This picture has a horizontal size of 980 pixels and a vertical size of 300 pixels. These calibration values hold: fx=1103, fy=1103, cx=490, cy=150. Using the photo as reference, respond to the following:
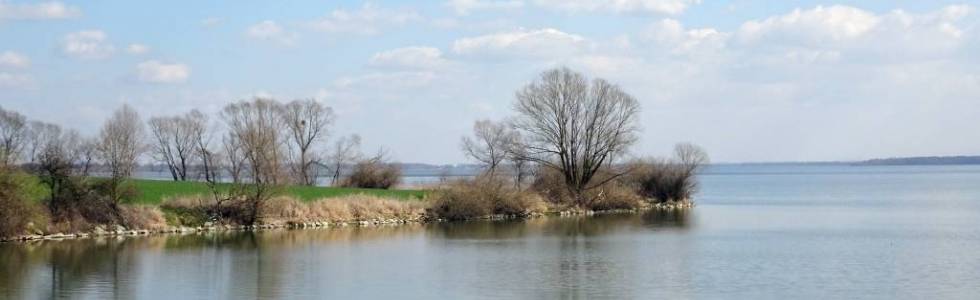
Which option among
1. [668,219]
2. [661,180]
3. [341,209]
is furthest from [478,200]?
[661,180]

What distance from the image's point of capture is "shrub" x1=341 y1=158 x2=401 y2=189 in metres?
67.3

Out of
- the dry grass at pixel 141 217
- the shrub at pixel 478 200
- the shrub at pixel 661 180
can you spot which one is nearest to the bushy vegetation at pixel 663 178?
the shrub at pixel 661 180

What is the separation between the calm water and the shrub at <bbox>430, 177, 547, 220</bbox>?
5746 millimetres

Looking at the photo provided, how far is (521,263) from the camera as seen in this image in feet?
96.8

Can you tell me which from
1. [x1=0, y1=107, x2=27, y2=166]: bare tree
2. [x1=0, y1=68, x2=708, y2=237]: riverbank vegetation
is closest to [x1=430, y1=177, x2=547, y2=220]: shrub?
[x1=0, y1=68, x2=708, y2=237]: riverbank vegetation

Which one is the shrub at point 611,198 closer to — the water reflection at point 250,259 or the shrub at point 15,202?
the water reflection at point 250,259

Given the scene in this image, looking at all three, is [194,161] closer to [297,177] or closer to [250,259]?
[297,177]

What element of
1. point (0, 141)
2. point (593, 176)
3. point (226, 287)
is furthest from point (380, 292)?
point (0, 141)

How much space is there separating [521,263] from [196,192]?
75.1 feet

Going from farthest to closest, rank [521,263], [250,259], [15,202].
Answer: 1. [15,202]
2. [250,259]
3. [521,263]

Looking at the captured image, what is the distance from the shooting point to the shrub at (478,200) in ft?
173

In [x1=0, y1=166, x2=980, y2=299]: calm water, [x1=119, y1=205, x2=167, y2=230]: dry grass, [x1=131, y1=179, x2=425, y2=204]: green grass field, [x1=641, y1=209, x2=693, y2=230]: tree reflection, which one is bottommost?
[x1=0, y1=166, x2=980, y2=299]: calm water

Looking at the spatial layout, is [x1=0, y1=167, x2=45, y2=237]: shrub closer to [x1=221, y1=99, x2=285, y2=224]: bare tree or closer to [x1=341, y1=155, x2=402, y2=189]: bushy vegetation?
[x1=221, y1=99, x2=285, y2=224]: bare tree

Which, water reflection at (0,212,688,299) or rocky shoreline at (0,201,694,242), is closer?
water reflection at (0,212,688,299)
